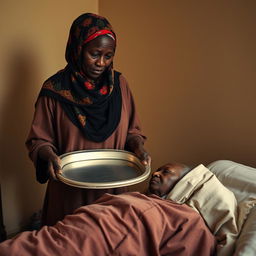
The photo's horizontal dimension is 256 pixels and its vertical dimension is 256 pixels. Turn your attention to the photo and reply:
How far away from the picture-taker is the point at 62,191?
1398mm

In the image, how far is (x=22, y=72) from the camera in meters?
1.90

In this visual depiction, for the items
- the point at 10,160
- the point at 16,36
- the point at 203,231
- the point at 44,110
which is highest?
the point at 16,36

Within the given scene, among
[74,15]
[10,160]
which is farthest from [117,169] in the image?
[74,15]

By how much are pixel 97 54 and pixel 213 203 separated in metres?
0.75

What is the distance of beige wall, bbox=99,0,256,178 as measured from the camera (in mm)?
1704

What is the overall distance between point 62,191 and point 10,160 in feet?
2.26

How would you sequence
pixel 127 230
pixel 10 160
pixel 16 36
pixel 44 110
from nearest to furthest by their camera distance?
1. pixel 127 230
2. pixel 44 110
3. pixel 16 36
4. pixel 10 160

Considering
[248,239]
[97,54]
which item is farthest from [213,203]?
[97,54]

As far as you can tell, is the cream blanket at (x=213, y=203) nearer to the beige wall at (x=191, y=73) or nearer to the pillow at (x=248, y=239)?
the pillow at (x=248, y=239)

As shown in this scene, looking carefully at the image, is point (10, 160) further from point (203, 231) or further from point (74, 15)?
point (203, 231)

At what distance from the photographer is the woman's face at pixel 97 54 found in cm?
132

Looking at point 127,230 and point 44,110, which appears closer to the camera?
point 127,230

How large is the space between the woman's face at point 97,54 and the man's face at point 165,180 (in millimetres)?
514

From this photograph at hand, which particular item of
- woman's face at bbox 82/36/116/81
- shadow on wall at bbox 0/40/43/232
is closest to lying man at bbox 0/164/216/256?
woman's face at bbox 82/36/116/81
